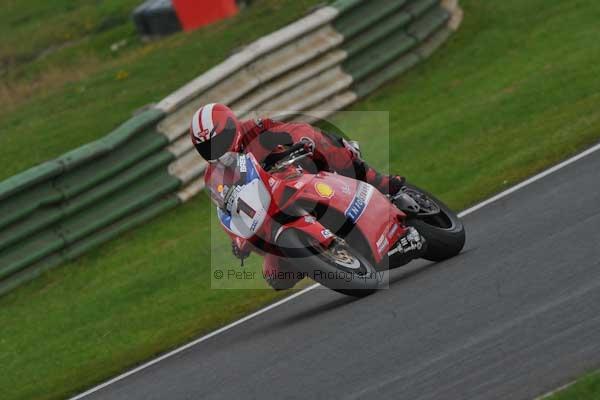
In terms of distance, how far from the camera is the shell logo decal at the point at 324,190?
783 cm

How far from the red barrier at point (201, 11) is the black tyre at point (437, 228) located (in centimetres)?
1037

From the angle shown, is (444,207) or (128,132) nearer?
(444,207)

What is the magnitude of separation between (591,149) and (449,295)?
12.0 feet

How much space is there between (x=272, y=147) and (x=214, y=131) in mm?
548

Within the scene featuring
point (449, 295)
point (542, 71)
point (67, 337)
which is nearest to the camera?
point (449, 295)

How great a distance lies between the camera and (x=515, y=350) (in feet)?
18.9

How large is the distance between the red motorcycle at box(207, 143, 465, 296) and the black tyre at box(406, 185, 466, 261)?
0.4 inches

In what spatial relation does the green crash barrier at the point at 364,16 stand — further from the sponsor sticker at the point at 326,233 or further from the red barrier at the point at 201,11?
the sponsor sticker at the point at 326,233

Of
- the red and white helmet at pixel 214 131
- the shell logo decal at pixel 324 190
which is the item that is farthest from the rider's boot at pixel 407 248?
the red and white helmet at pixel 214 131

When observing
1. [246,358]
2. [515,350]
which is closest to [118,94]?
[246,358]

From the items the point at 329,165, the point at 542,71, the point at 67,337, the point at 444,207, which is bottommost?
the point at 542,71

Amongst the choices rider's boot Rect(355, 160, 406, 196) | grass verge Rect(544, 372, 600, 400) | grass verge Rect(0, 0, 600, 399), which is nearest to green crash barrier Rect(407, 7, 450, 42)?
grass verge Rect(0, 0, 600, 399)

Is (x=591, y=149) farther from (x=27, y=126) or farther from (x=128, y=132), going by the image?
(x=27, y=126)

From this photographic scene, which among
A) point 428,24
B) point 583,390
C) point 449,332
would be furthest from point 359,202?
point 428,24
